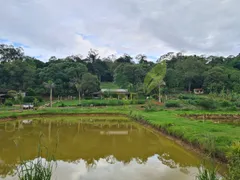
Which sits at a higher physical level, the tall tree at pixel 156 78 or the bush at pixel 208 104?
the tall tree at pixel 156 78

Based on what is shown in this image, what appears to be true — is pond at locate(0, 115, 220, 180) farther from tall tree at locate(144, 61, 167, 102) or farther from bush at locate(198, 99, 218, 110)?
tall tree at locate(144, 61, 167, 102)

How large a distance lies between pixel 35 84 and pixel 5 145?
34705mm

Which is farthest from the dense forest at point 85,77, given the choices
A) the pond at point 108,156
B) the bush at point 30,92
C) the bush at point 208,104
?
the pond at point 108,156

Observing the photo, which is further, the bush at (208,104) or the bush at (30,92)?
the bush at (30,92)

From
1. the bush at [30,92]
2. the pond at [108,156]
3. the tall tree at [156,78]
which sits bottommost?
the pond at [108,156]

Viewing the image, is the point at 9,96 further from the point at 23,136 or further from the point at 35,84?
the point at 23,136

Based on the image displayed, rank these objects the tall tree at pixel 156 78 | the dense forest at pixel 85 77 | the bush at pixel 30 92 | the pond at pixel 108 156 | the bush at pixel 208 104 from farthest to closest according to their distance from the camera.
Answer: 1. the dense forest at pixel 85 77
2. the bush at pixel 30 92
3. the tall tree at pixel 156 78
4. the bush at pixel 208 104
5. the pond at pixel 108 156

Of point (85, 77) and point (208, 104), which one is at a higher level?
point (85, 77)

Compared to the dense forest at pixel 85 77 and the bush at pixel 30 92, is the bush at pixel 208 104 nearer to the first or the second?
the dense forest at pixel 85 77

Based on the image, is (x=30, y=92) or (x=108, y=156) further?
(x=30, y=92)

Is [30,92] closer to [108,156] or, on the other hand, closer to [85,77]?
[85,77]

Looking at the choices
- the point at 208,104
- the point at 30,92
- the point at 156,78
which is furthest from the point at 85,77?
the point at 208,104

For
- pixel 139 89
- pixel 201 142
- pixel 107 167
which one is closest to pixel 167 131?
pixel 201 142

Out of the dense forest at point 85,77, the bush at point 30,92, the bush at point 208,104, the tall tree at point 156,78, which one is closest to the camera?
the bush at point 208,104
